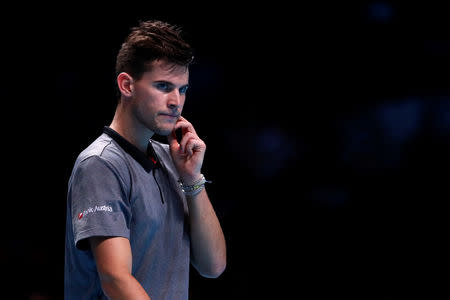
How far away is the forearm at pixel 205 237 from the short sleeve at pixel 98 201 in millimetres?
262

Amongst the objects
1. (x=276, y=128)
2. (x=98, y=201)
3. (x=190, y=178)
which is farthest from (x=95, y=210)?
(x=276, y=128)

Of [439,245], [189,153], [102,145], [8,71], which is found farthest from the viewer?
[8,71]

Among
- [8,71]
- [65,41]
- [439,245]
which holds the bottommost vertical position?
[439,245]

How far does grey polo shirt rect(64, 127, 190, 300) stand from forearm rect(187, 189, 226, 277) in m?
0.03

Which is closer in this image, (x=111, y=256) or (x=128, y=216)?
(x=111, y=256)

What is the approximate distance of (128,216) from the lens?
133 centimetres

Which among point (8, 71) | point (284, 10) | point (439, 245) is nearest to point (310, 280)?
point (439, 245)

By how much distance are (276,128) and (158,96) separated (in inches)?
80.9

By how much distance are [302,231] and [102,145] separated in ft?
6.89

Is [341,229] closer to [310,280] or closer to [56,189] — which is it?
[310,280]

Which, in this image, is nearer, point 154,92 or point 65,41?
point 154,92

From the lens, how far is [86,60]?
11.1 ft

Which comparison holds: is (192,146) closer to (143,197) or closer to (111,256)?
(143,197)

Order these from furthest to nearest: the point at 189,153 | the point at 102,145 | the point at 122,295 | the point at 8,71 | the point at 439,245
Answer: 1. the point at 8,71
2. the point at 439,245
3. the point at 189,153
4. the point at 102,145
5. the point at 122,295
